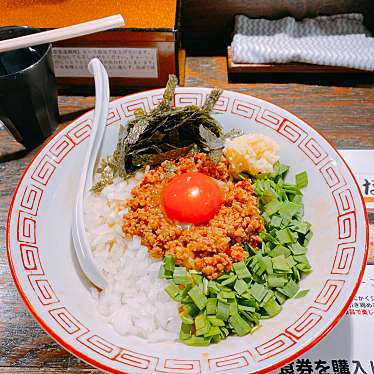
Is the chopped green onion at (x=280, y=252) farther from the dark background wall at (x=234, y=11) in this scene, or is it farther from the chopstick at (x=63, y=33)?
the dark background wall at (x=234, y=11)

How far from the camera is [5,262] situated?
1.92m

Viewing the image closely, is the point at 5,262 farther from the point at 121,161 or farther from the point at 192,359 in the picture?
the point at 192,359

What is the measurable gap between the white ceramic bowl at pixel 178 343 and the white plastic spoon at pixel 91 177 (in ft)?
0.21

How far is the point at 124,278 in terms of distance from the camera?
1711 mm

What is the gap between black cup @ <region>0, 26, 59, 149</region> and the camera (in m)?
2.05

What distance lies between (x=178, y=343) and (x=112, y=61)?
1512mm

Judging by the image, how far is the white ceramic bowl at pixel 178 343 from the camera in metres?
1.40

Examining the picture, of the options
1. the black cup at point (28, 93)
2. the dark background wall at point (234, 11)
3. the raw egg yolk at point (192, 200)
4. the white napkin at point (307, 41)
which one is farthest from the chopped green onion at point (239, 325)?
the dark background wall at point (234, 11)

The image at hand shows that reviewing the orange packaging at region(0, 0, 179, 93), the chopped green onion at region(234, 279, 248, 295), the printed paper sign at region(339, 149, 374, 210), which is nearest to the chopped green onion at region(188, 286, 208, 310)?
the chopped green onion at region(234, 279, 248, 295)

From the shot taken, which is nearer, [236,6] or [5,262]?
[5,262]

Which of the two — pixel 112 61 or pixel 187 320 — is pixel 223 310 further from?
pixel 112 61

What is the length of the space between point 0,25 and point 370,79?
200 centimetres

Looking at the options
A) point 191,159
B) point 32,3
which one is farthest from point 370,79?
point 32,3

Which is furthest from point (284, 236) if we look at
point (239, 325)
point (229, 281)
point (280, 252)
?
point (239, 325)
